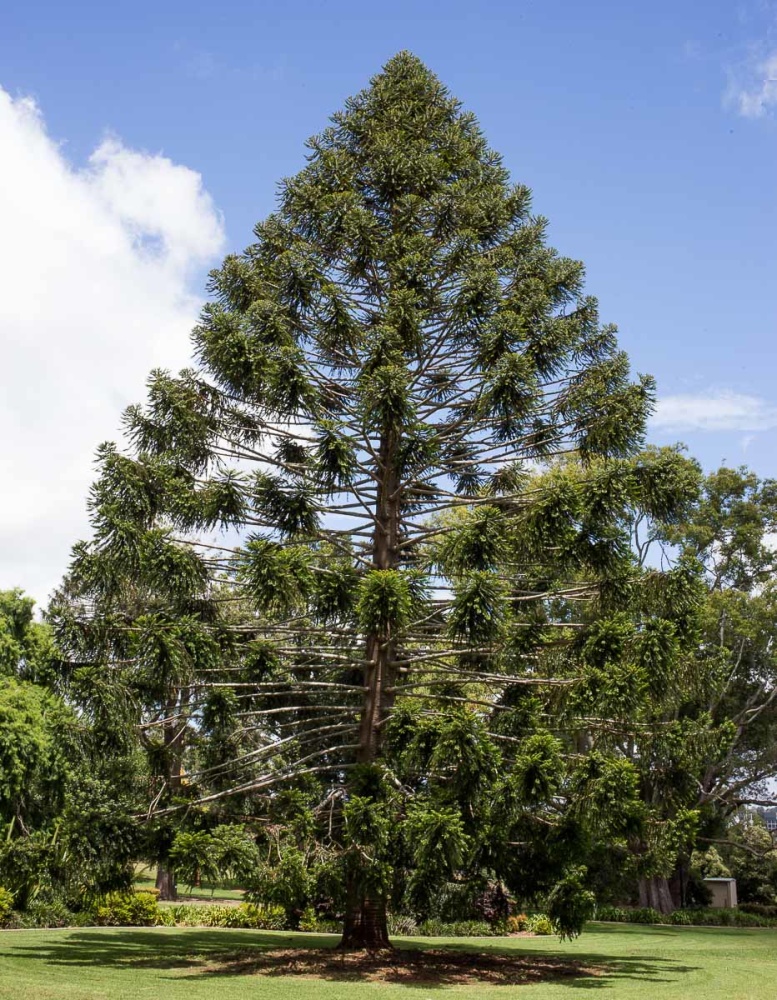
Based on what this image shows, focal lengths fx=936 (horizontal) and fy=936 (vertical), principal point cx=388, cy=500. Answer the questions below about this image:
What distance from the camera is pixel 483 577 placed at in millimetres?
13375

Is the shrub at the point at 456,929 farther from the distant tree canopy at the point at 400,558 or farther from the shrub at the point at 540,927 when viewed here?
the distant tree canopy at the point at 400,558

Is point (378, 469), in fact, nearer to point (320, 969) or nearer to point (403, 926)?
point (320, 969)

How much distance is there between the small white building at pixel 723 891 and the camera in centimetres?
3628


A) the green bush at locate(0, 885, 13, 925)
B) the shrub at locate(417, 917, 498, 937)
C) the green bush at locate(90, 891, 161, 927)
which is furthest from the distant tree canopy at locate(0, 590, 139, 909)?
the shrub at locate(417, 917, 498, 937)

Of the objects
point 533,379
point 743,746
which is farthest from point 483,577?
point 743,746

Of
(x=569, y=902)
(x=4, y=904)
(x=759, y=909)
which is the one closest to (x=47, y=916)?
(x=4, y=904)

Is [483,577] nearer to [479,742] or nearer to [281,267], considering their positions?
[479,742]

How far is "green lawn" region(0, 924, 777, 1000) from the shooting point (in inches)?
453

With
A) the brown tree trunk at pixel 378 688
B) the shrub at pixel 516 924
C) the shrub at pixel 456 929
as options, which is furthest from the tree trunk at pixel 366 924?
the shrub at pixel 516 924

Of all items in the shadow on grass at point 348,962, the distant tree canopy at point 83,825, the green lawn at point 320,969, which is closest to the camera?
the green lawn at point 320,969

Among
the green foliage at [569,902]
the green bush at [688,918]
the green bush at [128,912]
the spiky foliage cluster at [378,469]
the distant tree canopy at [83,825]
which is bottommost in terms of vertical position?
the green bush at [688,918]

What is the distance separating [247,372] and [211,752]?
6.58 m

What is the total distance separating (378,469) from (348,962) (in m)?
8.28

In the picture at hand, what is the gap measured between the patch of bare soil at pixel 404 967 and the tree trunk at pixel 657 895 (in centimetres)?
1952
